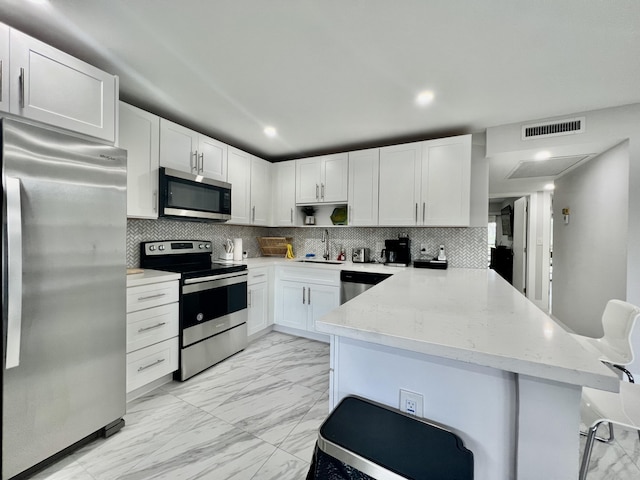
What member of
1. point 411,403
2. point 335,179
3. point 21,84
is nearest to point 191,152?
point 21,84

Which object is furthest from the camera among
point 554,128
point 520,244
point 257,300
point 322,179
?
point 520,244

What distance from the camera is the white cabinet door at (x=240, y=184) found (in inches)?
124

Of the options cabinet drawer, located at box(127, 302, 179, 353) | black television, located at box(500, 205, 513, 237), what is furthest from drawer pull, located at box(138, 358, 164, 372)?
black television, located at box(500, 205, 513, 237)

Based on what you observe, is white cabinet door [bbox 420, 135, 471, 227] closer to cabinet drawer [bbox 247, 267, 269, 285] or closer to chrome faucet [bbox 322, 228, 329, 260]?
chrome faucet [bbox 322, 228, 329, 260]

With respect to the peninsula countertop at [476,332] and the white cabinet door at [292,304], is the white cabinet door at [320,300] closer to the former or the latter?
the white cabinet door at [292,304]

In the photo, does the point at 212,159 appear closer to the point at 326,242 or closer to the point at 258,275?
the point at 258,275

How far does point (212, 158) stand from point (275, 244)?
1.56 metres

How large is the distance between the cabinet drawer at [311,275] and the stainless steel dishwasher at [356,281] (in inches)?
3.4

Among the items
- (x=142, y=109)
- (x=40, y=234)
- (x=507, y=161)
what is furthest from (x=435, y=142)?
(x=40, y=234)

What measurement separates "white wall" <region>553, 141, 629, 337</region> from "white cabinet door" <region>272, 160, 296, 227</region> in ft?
11.1

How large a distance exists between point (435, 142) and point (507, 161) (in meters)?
0.91

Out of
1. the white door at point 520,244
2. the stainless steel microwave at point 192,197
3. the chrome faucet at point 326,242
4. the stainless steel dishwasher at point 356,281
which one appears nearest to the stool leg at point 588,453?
the stainless steel dishwasher at point 356,281

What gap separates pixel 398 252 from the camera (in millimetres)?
3150

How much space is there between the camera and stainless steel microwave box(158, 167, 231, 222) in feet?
7.72
